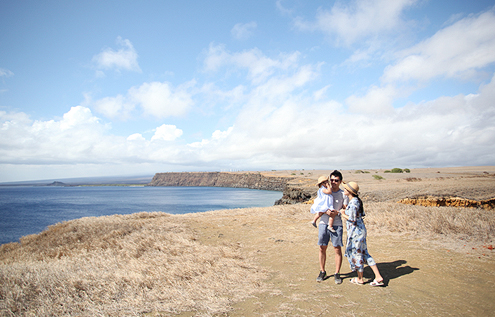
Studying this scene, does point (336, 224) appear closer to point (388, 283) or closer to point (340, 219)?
point (340, 219)

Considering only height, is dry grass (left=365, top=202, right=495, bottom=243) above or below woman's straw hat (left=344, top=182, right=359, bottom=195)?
below

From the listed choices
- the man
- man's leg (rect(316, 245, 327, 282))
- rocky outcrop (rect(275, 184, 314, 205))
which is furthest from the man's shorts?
rocky outcrop (rect(275, 184, 314, 205))

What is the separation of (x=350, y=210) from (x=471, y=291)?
2643mm

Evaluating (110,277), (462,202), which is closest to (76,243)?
(110,277)

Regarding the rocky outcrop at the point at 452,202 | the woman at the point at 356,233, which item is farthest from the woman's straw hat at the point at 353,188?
the rocky outcrop at the point at 452,202

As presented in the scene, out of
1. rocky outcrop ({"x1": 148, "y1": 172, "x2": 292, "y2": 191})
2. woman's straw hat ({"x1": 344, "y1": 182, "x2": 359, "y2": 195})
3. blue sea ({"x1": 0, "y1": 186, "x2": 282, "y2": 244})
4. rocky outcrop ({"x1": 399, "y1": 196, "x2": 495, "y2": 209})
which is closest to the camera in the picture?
woman's straw hat ({"x1": 344, "y1": 182, "x2": 359, "y2": 195})

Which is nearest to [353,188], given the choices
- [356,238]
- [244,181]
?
[356,238]

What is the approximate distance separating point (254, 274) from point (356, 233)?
265cm

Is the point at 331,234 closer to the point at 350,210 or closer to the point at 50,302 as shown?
the point at 350,210

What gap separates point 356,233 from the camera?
206 inches

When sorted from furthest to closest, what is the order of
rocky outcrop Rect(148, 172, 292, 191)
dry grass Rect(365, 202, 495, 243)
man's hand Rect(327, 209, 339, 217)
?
rocky outcrop Rect(148, 172, 292, 191) → dry grass Rect(365, 202, 495, 243) → man's hand Rect(327, 209, 339, 217)

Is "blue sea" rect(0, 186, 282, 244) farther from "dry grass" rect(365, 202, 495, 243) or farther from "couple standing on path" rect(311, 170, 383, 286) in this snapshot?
"dry grass" rect(365, 202, 495, 243)

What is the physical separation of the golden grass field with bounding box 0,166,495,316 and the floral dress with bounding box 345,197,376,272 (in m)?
0.50

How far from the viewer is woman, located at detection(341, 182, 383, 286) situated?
5.07 metres
